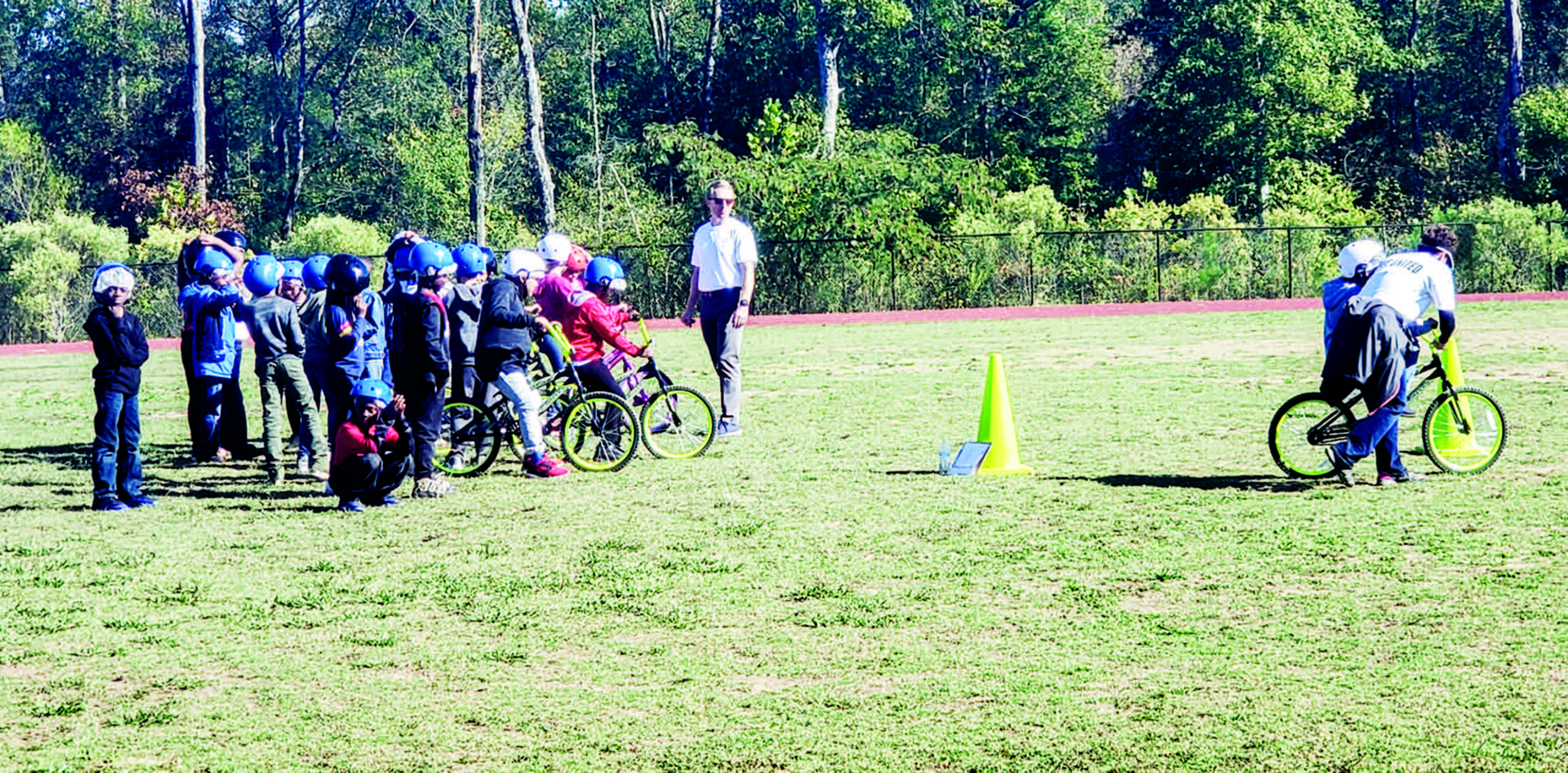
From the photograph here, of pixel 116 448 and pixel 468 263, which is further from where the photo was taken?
pixel 468 263

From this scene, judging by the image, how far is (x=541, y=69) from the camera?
221ft

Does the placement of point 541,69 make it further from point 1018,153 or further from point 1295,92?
point 1295,92

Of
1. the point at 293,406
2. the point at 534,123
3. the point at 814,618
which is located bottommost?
the point at 814,618

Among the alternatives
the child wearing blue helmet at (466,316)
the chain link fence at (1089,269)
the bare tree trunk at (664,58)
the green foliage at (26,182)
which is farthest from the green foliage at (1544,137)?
the green foliage at (26,182)

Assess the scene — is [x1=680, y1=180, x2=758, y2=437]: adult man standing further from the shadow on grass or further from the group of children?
the shadow on grass

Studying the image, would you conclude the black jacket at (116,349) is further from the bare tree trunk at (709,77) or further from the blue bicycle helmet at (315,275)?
the bare tree trunk at (709,77)

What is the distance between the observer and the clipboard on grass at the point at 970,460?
12359 millimetres

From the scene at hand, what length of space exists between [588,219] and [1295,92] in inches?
843

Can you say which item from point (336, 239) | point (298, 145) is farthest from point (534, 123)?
point (298, 145)

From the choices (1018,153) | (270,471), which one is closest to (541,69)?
(1018,153)

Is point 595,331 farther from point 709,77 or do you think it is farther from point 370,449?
point 709,77

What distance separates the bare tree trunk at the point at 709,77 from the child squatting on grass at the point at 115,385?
54.0 m

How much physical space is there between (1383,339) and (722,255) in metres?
5.49

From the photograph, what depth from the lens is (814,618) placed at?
8.09 m
